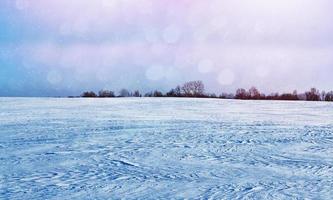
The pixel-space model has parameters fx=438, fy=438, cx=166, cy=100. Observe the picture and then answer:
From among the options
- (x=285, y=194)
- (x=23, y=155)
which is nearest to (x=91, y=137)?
(x=23, y=155)

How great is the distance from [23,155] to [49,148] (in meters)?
0.95

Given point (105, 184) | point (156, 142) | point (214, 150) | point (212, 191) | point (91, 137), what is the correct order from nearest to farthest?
point (212, 191) → point (105, 184) → point (214, 150) → point (156, 142) → point (91, 137)

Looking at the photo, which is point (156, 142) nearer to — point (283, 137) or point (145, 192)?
point (283, 137)

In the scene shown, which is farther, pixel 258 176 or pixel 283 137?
pixel 283 137

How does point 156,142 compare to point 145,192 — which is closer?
point 145,192

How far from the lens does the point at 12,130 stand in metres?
13.5

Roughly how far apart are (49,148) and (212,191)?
197 inches

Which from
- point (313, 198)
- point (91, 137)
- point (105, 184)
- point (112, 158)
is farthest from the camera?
point (91, 137)

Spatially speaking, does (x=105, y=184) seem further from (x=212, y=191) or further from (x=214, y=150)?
(x=214, y=150)

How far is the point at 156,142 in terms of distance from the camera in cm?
1075

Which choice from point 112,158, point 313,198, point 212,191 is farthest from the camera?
point 112,158

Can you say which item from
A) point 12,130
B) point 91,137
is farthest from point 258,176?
point 12,130

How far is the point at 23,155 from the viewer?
29.3 ft

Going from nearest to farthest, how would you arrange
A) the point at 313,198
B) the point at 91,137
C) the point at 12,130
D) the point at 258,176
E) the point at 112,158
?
1. the point at 313,198
2. the point at 258,176
3. the point at 112,158
4. the point at 91,137
5. the point at 12,130
